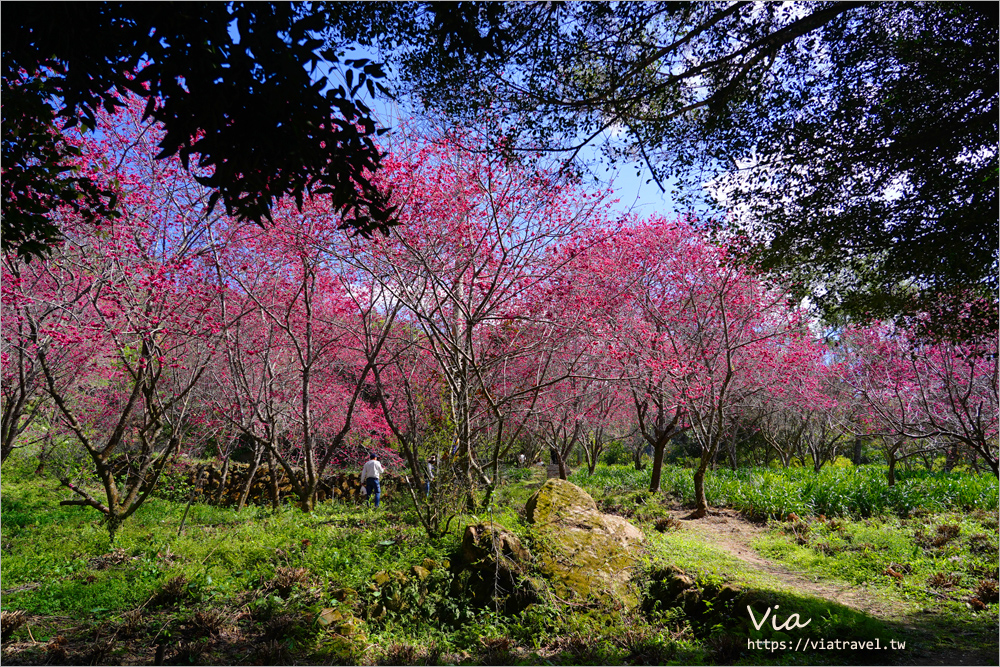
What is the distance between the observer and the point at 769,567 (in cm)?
615

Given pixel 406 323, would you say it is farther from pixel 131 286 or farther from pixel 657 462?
pixel 657 462

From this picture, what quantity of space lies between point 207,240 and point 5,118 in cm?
380

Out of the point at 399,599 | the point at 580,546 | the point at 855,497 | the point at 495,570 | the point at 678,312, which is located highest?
the point at 678,312

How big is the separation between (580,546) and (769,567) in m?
2.70

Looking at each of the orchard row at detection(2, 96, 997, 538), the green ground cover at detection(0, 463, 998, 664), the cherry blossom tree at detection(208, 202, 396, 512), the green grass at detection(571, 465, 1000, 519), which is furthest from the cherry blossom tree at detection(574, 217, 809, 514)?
the cherry blossom tree at detection(208, 202, 396, 512)

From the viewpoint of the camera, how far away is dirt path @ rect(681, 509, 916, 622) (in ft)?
15.6

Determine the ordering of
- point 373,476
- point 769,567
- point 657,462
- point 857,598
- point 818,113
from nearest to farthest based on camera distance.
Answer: point 818,113, point 857,598, point 769,567, point 373,476, point 657,462

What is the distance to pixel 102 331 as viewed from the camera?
6152mm

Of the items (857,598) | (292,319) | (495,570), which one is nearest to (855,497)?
(857,598)

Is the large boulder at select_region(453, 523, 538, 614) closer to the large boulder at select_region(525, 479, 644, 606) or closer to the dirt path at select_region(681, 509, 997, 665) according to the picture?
the large boulder at select_region(525, 479, 644, 606)

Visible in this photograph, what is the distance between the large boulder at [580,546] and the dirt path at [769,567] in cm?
168

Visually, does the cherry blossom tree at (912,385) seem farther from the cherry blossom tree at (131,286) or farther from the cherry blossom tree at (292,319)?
the cherry blossom tree at (131,286)

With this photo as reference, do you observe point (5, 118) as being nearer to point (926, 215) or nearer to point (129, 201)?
point (129, 201)

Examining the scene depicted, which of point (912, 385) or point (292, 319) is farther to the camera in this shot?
point (912, 385)
